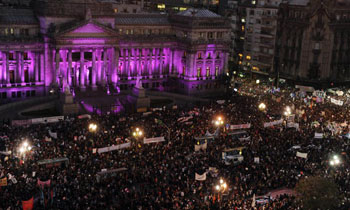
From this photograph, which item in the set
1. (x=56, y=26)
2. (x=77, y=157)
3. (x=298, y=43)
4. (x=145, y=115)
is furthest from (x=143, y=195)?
(x=298, y=43)

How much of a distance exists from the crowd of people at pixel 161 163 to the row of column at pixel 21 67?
18.5m

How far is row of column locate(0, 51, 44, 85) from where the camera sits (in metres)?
82.4

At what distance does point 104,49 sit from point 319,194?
59.2m

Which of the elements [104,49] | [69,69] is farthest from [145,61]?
[69,69]

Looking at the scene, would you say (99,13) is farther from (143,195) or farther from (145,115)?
(143,195)

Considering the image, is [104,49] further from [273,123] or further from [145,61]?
[273,123]

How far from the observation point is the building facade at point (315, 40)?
356 feet

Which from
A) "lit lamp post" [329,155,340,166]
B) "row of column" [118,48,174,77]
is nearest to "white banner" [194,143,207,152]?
"lit lamp post" [329,155,340,166]

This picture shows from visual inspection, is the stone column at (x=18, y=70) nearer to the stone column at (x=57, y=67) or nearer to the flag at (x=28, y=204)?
the stone column at (x=57, y=67)

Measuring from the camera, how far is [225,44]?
102 m

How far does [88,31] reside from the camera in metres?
87.2

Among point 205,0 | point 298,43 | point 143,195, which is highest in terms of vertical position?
point 205,0

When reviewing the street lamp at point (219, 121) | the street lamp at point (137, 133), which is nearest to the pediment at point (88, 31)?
the street lamp at point (137, 133)

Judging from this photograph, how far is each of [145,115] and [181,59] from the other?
102 feet
